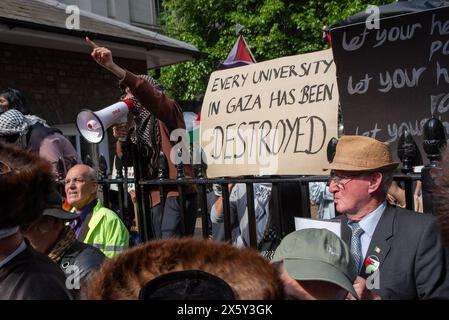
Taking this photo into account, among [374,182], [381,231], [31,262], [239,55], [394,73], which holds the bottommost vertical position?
[381,231]

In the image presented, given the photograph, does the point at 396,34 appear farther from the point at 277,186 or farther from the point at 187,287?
the point at 187,287

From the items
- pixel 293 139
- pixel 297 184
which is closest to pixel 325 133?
pixel 293 139

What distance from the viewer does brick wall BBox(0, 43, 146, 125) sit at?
778 centimetres

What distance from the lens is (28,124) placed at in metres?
4.25

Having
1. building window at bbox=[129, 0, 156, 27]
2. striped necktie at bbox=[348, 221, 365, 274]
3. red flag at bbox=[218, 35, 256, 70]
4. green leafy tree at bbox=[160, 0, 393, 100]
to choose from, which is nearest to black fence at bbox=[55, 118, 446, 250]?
striped necktie at bbox=[348, 221, 365, 274]

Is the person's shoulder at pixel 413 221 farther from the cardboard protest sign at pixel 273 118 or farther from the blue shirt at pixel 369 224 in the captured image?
the cardboard protest sign at pixel 273 118

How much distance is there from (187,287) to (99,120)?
2138 millimetres

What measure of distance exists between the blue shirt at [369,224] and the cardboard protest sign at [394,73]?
37cm

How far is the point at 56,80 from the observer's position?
8.43 metres

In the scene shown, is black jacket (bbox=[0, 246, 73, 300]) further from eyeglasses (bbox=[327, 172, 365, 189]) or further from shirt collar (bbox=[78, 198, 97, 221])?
shirt collar (bbox=[78, 198, 97, 221])

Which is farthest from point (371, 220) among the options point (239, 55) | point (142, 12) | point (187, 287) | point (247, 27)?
point (142, 12)

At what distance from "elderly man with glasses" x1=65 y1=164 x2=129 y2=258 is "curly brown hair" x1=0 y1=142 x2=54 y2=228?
1.40m

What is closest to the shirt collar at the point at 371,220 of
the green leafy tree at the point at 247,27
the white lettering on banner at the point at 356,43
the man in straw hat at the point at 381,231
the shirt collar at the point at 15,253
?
the man in straw hat at the point at 381,231

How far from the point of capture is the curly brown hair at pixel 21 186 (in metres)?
1.60
